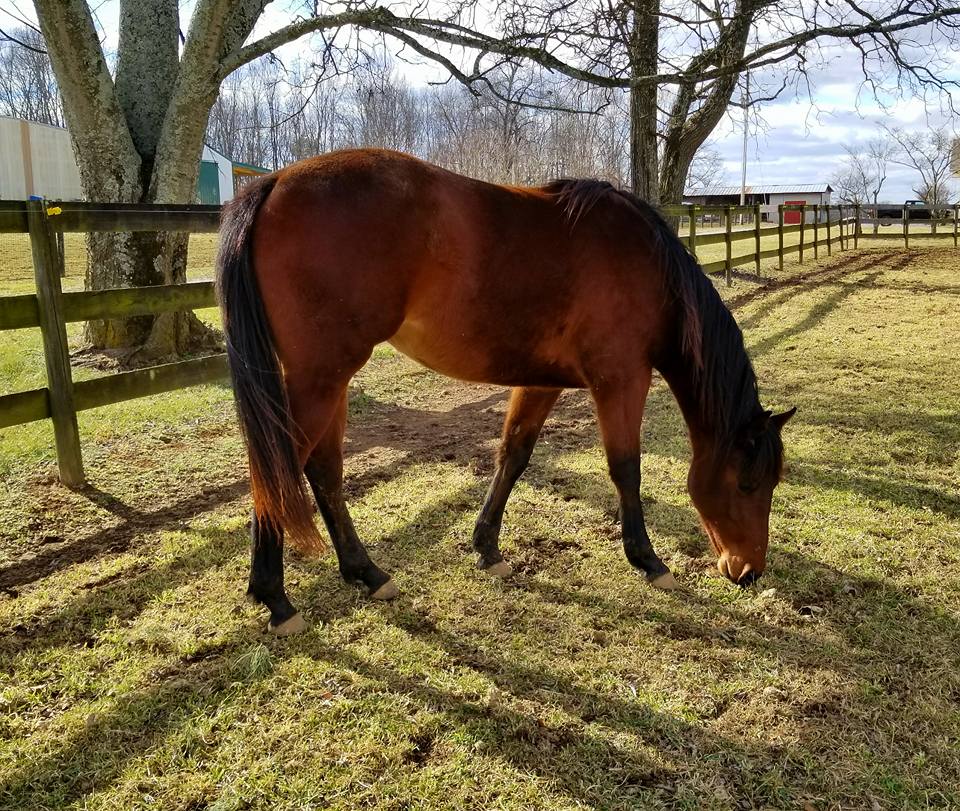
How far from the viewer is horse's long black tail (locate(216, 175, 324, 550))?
99.1 inches

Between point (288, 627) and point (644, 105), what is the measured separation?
8.26 metres

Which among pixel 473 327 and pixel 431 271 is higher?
pixel 431 271

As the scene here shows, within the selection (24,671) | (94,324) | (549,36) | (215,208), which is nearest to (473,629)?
(24,671)

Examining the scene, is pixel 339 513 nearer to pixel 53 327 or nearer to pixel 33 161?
pixel 53 327

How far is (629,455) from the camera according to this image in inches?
125

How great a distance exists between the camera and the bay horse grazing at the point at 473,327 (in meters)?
2.58

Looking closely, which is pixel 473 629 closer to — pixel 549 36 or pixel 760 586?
pixel 760 586

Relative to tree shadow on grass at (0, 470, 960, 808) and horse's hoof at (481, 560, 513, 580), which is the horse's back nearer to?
horse's hoof at (481, 560, 513, 580)

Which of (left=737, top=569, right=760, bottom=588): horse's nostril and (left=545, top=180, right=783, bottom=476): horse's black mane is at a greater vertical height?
(left=545, top=180, right=783, bottom=476): horse's black mane

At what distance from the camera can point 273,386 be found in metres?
2.55

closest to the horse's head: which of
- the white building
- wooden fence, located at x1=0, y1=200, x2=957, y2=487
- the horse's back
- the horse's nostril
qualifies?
the horse's nostril

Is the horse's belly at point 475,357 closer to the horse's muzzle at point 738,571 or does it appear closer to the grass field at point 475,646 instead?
the grass field at point 475,646

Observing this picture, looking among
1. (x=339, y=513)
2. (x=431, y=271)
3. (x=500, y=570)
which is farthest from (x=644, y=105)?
(x=339, y=513)

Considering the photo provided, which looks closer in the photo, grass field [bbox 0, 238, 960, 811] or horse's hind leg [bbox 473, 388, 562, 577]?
grass field [bbox 0, 238, 960, 811]
